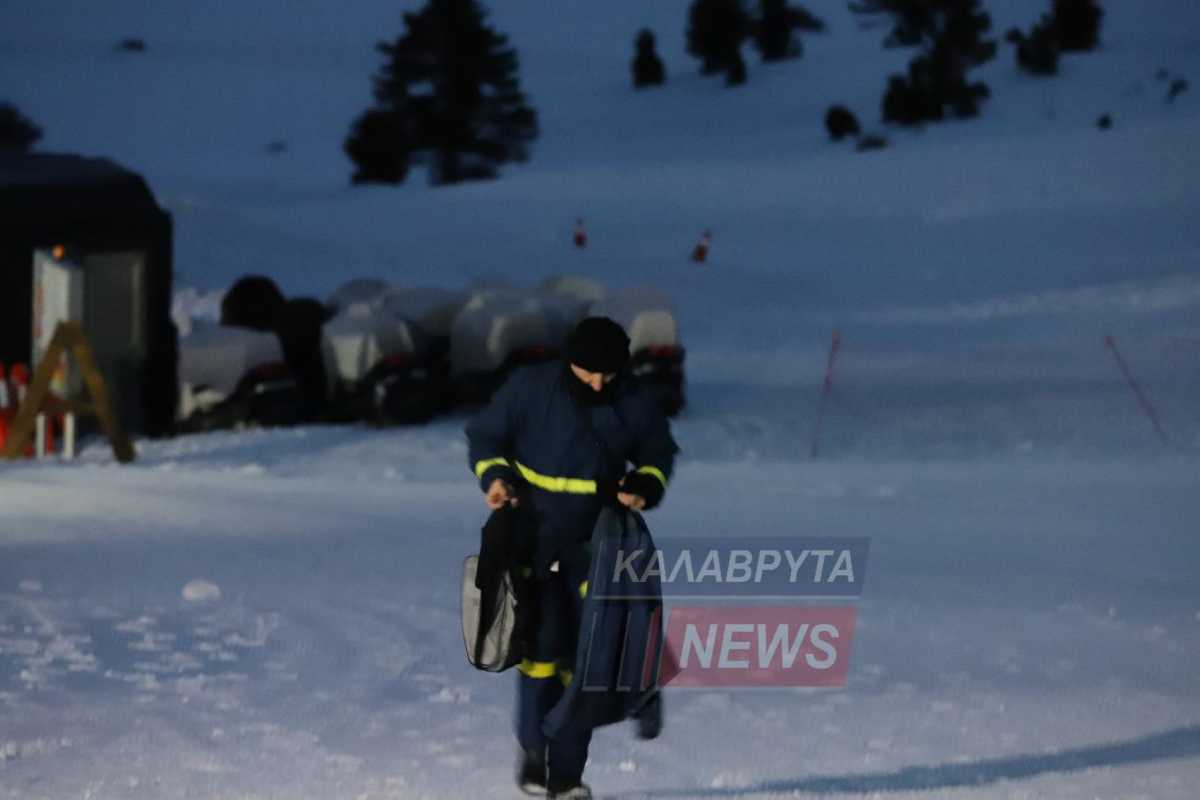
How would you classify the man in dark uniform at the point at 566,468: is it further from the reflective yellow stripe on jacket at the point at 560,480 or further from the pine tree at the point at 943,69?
the pine tree at the point at 943,69

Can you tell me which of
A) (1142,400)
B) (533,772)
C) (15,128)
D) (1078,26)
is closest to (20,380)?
(1142,400)

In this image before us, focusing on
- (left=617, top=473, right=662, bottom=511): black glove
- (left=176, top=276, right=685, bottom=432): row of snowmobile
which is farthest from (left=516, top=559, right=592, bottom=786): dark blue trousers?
(left=176, top=276, right=685, bottom=432): row of snowmobile

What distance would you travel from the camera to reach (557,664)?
7305 mm

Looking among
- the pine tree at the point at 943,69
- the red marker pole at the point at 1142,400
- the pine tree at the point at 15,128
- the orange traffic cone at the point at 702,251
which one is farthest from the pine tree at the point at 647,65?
the red marker pole at the point at 1142,400

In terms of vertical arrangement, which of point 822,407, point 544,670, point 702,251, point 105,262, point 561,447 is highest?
point 561,447

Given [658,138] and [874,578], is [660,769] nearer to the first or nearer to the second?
[874,578]

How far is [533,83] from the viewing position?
86625mm

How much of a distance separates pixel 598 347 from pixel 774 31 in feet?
220

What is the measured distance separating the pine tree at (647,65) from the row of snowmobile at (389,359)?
170ft

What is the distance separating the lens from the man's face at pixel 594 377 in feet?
23.6

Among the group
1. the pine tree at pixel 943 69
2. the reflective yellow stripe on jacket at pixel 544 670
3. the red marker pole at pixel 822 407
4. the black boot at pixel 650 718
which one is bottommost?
the red marker pole at pixel 822 407

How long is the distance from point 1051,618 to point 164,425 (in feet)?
38.8

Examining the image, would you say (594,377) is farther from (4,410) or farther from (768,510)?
(4,410)

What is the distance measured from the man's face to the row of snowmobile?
14.1m
